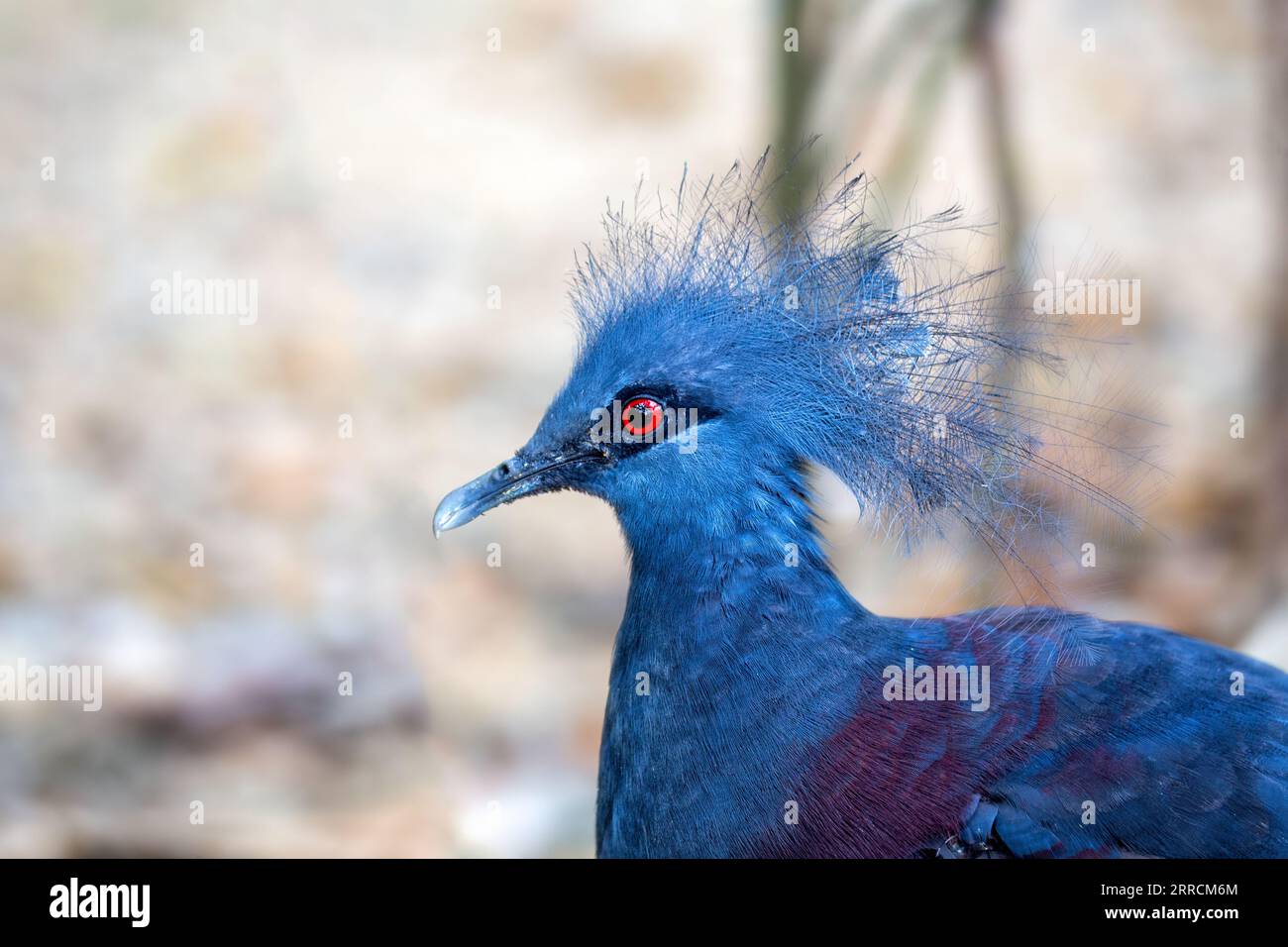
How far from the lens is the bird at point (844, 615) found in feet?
5.57

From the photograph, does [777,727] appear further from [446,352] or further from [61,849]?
[446,352]

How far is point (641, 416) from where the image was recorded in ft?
6.22

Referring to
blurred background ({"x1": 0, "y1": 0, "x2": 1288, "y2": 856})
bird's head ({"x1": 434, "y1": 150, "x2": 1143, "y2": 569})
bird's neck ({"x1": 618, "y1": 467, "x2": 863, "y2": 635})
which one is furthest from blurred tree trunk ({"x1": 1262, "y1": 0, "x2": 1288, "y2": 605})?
bird's neck ({"x1": 618, "y1": 467, "x2": 863, "y2": 635})

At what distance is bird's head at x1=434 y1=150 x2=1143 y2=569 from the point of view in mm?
1830

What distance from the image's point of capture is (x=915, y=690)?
179 centimetres

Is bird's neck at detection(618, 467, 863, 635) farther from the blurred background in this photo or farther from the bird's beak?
the blurred background

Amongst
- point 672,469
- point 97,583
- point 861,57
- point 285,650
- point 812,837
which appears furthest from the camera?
point 97,583

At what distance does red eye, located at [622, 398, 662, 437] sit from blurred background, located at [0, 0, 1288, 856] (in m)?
1.64

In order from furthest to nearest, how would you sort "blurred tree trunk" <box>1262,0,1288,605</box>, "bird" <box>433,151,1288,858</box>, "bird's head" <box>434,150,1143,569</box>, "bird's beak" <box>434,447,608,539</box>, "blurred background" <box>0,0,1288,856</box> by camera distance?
"blurred background" <box>0,0,1288,856</box> → "blurred tree trunk" <box>1262,0,1288,605</box> → "bird's beak" <box>434,447,608,539</box> → "bird's head" <box>434,150,1143,569</box> → "bird" <box>433,151,1288,858</box>

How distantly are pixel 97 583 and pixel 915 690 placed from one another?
3.08m

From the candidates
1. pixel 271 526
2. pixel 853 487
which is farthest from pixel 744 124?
pixel 853 487

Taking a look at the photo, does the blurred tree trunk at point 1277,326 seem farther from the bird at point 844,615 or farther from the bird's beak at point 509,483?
the bird's beak at point 509,483

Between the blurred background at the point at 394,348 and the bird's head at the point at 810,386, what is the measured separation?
1543 millimetres

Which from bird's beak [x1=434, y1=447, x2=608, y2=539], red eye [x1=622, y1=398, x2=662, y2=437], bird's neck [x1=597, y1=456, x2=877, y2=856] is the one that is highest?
red eye [x1=622, y1=398, x2=662, y2=437]
